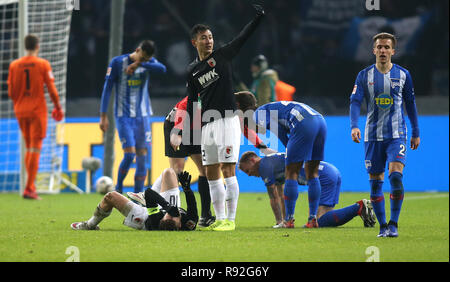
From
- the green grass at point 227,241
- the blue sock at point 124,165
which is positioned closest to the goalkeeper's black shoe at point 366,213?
the green grass at point 227,241

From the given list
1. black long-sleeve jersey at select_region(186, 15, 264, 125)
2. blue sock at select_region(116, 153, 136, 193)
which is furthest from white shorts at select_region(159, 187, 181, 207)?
blue sock at select_region(116, 153, 136, 193)

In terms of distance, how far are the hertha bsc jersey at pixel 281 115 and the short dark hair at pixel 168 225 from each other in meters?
1.24

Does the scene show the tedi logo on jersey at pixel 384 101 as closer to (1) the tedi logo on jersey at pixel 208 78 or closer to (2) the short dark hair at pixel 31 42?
(1) the tedi logo on jersey at pixel 208 78

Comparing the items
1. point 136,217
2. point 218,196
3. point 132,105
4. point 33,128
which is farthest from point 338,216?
point 33,128

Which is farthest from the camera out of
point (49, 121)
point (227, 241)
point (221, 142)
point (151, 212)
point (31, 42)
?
point (49, 121)

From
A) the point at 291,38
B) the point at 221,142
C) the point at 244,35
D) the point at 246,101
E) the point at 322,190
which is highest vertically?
the point at 291,38

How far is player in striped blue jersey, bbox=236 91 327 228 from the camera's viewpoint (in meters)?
7.46

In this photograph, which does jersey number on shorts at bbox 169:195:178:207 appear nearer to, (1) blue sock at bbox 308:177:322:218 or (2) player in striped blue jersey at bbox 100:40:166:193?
(1) blue sock at bbox 308:177:322:218

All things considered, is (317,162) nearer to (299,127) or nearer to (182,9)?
(299,127)

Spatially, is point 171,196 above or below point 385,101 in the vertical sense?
below

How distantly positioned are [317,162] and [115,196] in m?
1.93

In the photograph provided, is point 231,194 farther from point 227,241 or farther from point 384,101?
point 384,101

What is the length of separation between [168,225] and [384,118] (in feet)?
6.55

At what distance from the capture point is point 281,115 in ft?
25.2
